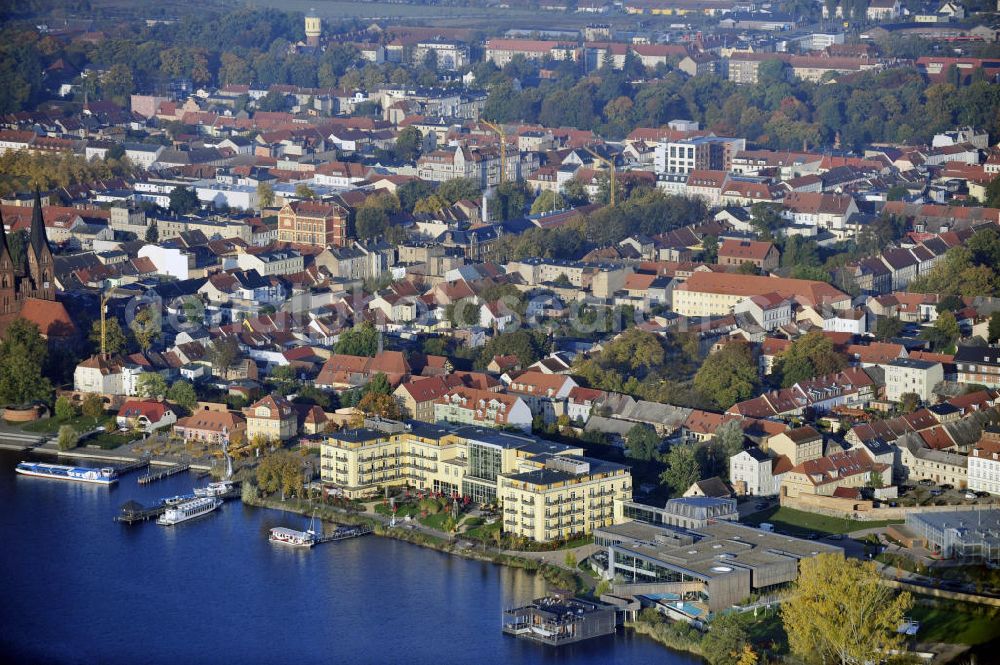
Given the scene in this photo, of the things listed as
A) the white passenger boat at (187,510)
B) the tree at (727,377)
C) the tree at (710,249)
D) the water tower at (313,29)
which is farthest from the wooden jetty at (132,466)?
the water tower at (313,29)

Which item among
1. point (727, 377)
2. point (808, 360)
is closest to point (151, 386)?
point (727, 377)

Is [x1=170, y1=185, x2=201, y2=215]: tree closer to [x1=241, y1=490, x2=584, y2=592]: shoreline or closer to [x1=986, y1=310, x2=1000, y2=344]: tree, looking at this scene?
[x1=241, y1=490, x2=584, y2=592]: shoreline

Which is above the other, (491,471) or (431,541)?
(491,471)

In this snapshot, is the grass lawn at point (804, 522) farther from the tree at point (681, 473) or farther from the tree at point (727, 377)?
the tree at point (727, 377)

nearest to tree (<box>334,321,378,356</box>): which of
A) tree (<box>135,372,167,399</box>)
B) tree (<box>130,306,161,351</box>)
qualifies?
tree (<box>135,372,167,399</box>)

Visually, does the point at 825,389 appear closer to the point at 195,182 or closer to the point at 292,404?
the point at 292,404

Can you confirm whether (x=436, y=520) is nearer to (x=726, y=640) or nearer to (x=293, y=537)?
(x=293, y=537)

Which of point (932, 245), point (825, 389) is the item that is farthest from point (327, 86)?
point (825, 389)
